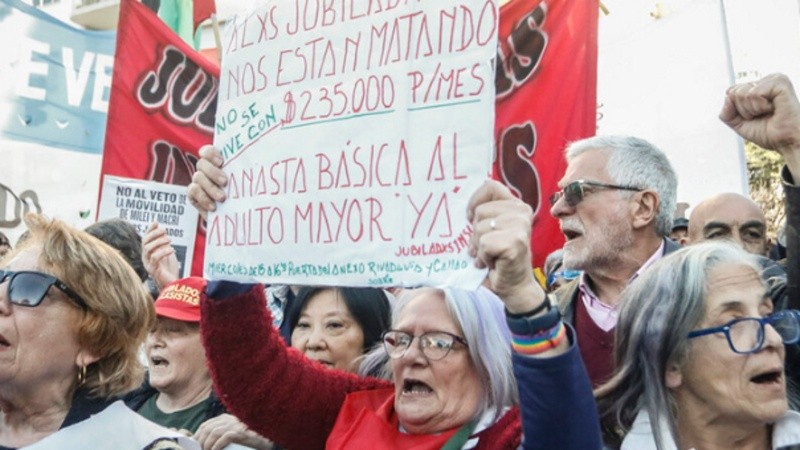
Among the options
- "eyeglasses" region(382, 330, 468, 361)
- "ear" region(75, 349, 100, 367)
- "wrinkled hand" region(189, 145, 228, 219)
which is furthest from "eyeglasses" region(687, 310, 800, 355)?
"ear" region(75, 349, 100, 367)

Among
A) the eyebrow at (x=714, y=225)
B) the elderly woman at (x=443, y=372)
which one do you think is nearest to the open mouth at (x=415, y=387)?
the elderly woman at (x=443, y=372)

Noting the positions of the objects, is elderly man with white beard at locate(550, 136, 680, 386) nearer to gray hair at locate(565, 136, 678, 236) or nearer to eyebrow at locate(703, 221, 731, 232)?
gray hair at locate(565, 136, 678, 236)

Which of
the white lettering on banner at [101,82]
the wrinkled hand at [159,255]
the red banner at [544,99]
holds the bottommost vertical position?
the wrinkled hand at [159,255]

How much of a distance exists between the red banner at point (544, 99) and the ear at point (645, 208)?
1.13 meters

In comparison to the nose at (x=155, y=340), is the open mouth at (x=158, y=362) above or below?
below

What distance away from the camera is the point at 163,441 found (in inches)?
117

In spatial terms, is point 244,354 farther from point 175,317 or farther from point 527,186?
point 527,186

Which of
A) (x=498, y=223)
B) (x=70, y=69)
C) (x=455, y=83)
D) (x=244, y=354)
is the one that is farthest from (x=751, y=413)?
(x=70, y=69)

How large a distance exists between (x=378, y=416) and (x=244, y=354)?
1.43ft

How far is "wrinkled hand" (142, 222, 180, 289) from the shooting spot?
4133 millimetres

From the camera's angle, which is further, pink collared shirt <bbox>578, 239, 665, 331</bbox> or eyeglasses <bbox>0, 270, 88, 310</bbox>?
pink collared shirt <bbox>578, 239, 665, 331</bbox>

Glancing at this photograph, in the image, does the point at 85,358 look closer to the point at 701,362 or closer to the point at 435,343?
the point at 435,343

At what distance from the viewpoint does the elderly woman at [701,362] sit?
2793 millimetres

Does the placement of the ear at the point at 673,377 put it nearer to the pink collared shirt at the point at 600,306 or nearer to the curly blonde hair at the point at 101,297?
the pink collared shirt at the point at 600,306
